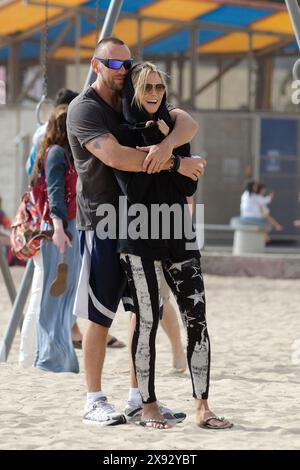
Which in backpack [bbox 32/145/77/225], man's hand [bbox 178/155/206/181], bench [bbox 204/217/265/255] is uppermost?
man's hand [bbox 178/155/206/181]

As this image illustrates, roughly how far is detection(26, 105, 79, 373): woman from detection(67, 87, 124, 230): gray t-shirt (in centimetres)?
147

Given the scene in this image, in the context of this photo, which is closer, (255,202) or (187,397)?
(187,397)

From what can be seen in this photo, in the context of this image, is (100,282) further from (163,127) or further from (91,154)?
(163,127)

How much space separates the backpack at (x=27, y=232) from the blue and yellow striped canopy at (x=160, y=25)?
31.4 ft

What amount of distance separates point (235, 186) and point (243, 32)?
2405mm

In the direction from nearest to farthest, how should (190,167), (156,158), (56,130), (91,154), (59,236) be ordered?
(156,158) < (190,167) < (91,154) < (59,236) < (56,130)

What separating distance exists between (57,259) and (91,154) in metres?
1.85

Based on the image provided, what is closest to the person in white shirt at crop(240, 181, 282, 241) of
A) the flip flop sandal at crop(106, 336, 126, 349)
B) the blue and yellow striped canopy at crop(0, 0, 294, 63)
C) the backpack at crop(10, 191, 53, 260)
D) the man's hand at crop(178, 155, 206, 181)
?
the blue and yellow striped canopy at crop(0, 0, 294, 63)

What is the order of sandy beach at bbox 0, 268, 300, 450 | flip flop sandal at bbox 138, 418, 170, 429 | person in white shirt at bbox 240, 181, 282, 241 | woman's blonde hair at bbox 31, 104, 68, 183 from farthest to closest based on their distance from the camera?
person in white shirt at bbox 240, 181, 282, 241
woman's blonde hair at bbox 31, 104, 68, 183
flip flop sandal at bbox 138, 418, 170, 429
sandy beach at bbox 0, 268, 300, 450

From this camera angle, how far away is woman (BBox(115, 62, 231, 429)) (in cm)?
470

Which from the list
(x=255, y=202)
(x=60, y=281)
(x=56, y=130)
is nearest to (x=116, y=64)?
(x=56, y=130)

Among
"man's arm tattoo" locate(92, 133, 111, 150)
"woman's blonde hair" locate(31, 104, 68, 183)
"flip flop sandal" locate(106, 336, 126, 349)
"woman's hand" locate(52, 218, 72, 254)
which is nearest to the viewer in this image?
"man's arm tattoo" locate(92, 133, 111, 150)

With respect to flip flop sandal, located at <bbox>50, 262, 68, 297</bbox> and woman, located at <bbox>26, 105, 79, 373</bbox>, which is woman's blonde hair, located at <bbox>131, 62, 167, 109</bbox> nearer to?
woman, located at <bbox>26, 105, 79, 373</bbox>

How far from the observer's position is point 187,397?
5.80 metres
